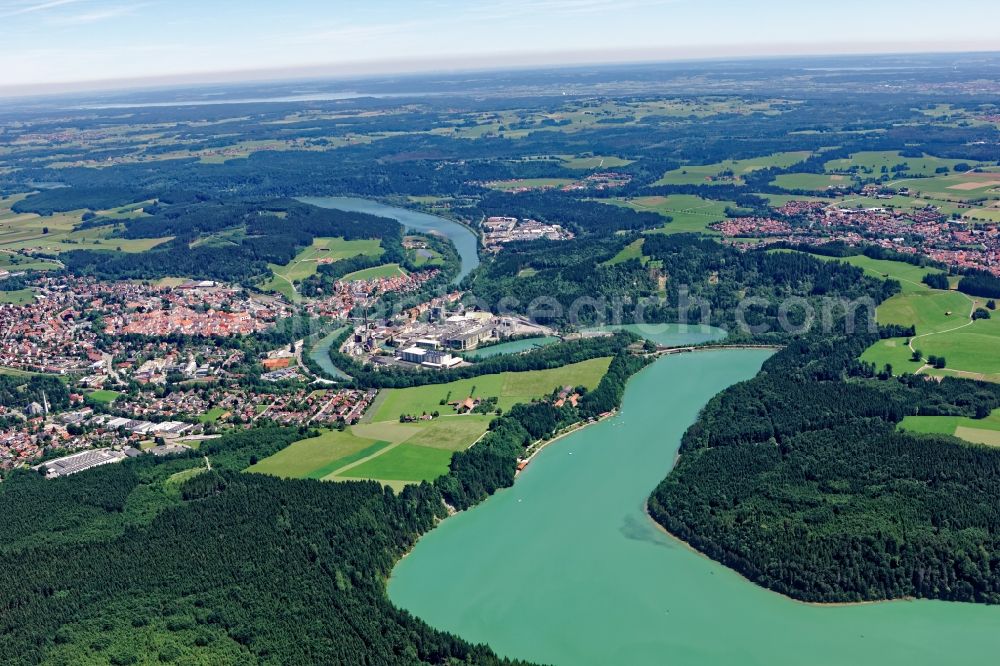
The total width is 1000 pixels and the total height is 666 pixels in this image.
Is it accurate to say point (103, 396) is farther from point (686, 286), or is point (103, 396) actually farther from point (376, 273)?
point (686, 286)

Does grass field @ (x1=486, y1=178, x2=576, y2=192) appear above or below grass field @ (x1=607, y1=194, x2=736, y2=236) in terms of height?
above

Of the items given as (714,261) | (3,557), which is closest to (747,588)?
(3,557)

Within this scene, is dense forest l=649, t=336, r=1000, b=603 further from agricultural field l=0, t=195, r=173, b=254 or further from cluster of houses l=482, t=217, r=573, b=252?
agricultural field l=0, t=195, r=173, b=254

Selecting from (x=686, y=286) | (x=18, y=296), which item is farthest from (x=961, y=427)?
(x=18, y=296)

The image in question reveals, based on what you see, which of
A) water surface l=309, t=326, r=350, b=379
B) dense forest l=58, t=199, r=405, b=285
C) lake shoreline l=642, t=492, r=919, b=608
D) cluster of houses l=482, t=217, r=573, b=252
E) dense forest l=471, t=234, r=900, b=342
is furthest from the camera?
cluster of houses l=482, t=217, r=573, b=252

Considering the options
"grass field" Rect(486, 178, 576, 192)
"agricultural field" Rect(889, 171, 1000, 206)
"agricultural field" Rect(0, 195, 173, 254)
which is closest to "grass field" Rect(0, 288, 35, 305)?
"agricultural field" Rect(0, 195, 173, 254)

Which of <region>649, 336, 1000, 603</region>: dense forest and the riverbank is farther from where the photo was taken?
the riverbank

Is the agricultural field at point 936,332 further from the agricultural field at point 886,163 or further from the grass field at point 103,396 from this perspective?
the agricultural field at point 886,163
